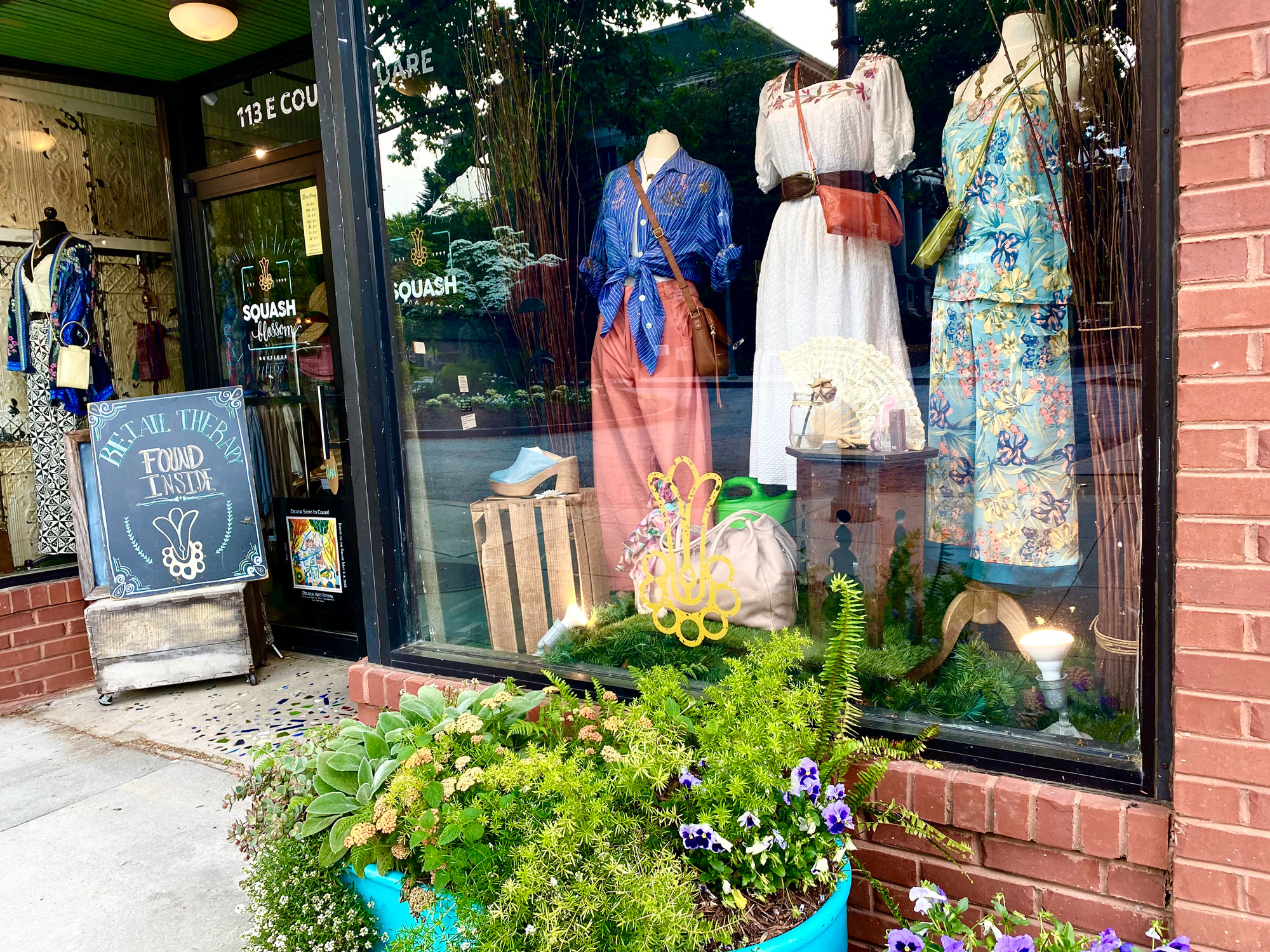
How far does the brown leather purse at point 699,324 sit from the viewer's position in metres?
2.68

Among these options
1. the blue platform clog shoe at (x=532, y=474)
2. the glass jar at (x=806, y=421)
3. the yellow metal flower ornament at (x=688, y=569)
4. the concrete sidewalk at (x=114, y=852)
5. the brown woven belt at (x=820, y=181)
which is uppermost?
the brown woven belt at (x=820, y=181)

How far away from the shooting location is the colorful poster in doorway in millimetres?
4410

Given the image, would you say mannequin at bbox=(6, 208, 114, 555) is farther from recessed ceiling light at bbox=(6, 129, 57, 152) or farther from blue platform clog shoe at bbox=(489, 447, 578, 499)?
blue platform clog shoe at bbox=(489, 447, 578, 499)

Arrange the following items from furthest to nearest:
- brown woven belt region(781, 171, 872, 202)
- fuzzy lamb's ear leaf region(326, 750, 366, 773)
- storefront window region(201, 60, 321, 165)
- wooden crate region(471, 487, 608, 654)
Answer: storefront window region(201, 60, 321, 165), wooden crate region(471, 487, 608, 654), brown woven belt region(781, 171, 872, 202), fuzzy lamb's ear leaf region(326, 750, 366, 773)

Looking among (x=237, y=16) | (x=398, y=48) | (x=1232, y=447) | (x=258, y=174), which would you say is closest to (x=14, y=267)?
(x=258, y=174)

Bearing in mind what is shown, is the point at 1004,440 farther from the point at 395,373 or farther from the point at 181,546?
the point at 181,546

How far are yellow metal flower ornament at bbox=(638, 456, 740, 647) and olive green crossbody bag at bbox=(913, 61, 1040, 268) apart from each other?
78 centimetres

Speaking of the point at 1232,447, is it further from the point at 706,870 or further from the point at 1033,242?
the point at 706,870

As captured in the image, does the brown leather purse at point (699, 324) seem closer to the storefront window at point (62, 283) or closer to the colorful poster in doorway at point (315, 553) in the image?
the colorful poster in doorway at point (315, 553)

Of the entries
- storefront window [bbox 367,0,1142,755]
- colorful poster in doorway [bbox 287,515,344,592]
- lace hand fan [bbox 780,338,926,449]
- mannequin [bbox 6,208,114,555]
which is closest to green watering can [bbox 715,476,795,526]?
storefront window [bbox 367,0,1142,755]

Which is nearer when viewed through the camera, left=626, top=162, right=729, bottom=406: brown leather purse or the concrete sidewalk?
the concrete sidewalk

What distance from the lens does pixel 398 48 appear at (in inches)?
109

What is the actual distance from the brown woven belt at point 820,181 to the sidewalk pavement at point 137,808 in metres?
2.33

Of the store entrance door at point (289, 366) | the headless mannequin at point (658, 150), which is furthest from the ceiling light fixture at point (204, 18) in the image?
the headless mannequin at point (658, 150)
